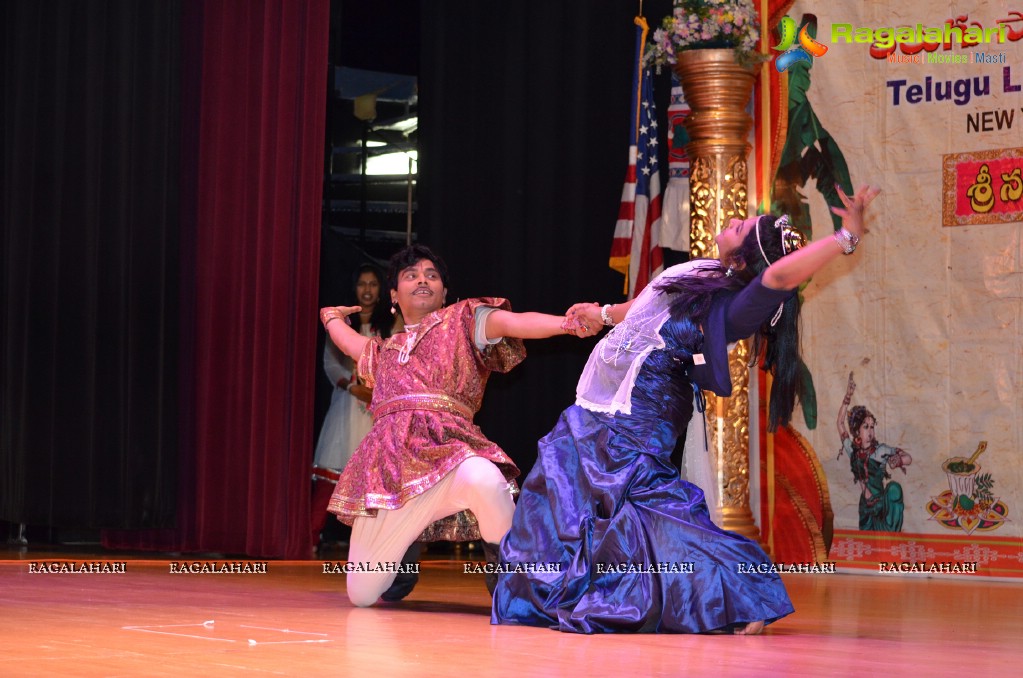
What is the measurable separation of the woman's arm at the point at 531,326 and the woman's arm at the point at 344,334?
559mm

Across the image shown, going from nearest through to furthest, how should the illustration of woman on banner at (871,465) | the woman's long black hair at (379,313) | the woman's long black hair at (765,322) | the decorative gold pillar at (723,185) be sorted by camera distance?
the woman's long black hair at (765,322)
the illustration of woman on banner at (871,465)
the decorative gold pillar at (723,185)
the woman's long black hair at (379,313)

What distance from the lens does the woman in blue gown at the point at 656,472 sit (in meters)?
3.22

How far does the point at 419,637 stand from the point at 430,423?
1.03 metres

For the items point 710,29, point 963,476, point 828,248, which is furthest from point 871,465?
point 828,248

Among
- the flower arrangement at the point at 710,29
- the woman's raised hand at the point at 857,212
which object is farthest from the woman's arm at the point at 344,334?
the flower arrangement at the point at 710,29

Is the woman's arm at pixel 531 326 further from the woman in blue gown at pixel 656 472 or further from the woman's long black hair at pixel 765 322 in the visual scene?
the woman's long black hair at pixel 765 322

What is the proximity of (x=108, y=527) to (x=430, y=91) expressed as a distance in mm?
2778

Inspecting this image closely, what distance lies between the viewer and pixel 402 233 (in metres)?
7.84

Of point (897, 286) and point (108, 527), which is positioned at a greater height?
point (897, 286)

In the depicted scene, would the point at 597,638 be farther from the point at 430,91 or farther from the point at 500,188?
the point at 430,91

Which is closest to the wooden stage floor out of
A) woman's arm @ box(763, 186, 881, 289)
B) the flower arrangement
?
woman's arm @ box(763, 186, 881, 289)

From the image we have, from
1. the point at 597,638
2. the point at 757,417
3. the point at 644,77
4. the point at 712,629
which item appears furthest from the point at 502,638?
the point at 644,77

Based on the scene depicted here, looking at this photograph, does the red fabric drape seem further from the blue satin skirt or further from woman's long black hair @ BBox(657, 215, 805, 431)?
woman's long black hair @ BBox(657, 215, 805, 431)

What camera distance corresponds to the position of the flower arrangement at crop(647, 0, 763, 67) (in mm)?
5816
